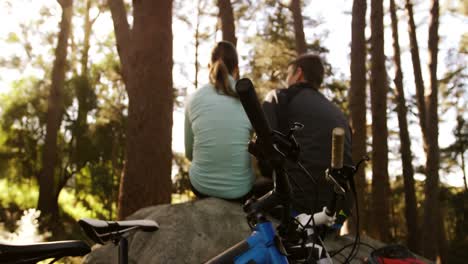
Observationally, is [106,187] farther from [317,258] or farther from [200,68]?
[317,258]

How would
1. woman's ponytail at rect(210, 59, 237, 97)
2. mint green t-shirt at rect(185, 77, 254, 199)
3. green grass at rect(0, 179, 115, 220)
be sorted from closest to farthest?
mint green t-shirt at rect(185, 77, 254, 199), woman's ponytail at rect(210, 59, 237, 97), green grass at rect(0, 179, 115, 220)

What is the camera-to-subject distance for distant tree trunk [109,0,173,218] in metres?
4.55

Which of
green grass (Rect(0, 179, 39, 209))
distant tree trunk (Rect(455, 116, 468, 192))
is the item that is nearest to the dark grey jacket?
green grass (Rect(0, 179, 39, 209))

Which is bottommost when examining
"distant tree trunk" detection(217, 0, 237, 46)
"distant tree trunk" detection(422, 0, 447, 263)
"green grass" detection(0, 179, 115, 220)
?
"green grass" detection(0, 179, 115, 220)

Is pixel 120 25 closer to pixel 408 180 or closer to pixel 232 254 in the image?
pixel 232 254

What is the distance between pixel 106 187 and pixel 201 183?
1784cm

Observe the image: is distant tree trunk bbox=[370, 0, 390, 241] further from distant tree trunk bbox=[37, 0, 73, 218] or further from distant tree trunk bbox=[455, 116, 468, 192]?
distant tree trunk bbox=[455, 116, 468, 192]

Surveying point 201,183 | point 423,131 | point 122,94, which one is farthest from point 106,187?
point 201,183

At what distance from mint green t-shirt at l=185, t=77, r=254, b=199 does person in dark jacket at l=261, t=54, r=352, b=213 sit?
320 mm

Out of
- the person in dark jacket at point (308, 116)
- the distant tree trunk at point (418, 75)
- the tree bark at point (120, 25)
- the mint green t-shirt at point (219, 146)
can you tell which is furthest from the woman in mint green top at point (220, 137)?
the distant tree trunk at point (418, 75)

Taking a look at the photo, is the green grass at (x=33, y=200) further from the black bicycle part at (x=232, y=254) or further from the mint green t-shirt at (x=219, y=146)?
the black bicycle part at (x=232, y=254)

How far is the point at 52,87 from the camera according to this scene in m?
17.8

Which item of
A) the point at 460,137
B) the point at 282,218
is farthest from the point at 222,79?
the point at 460,137

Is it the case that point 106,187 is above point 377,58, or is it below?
below
